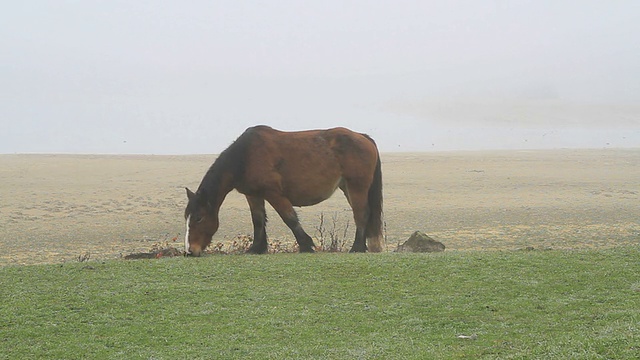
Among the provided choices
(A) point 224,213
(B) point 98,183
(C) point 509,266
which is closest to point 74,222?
(A) point 224,213

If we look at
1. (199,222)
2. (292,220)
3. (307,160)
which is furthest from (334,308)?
(307,160)

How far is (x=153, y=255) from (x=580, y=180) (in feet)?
102

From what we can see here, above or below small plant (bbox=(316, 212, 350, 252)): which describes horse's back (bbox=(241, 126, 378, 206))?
above

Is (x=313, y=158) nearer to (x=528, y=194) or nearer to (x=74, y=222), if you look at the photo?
(x=74, y=222)

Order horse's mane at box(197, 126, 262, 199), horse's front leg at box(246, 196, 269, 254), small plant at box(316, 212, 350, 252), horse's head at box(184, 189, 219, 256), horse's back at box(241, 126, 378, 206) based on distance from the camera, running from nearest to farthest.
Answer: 1. horse's head at box(184, 189, 219, 256)
2. horse's mane at box(197, 126, 262, 199)
3. horse's back at box(241, 126, 378, 206)
4. horse's front leg at box(246, 196, 269, 254)
5. small plant at box(316, 212, 350, 252)

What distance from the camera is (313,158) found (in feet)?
35.6

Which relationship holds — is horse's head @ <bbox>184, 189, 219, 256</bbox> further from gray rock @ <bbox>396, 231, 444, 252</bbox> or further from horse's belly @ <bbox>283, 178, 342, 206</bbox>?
gray rock @ <bbox>396, 231, 444, 252</bbox>

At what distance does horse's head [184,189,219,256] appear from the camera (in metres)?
10.1

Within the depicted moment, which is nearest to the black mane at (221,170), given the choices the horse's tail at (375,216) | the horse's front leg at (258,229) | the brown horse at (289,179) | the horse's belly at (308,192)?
the brown horse at (289,179)

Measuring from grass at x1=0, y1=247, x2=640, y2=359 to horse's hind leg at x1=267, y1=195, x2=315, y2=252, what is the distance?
1.65m

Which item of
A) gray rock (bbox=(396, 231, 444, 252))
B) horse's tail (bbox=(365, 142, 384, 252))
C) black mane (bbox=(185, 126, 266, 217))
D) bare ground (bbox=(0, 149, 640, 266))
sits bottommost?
bare ground (bbox=(0, 149, 640, 266))

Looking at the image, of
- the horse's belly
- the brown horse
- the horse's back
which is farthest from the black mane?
the horse's belly

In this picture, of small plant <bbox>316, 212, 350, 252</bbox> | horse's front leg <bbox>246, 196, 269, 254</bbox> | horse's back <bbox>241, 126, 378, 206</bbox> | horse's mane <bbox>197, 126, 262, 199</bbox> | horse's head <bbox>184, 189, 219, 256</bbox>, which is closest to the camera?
horse's head <bbox>184, 189, 219, 256</bbox>

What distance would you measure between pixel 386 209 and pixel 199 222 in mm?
15674
